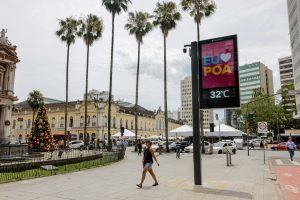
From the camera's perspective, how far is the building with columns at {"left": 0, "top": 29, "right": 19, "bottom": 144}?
25500mm

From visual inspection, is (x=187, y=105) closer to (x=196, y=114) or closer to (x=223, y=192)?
(x=196, y=114)

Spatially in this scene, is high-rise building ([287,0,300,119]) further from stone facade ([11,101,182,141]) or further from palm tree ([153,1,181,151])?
stone facade ([11,101,182,141])

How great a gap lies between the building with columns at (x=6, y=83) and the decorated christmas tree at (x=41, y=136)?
240 cm

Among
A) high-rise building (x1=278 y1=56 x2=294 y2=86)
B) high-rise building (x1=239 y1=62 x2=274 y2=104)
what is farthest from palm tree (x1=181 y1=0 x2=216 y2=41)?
high-rise building (x1=239 y1=62 x2=274 y2=104)

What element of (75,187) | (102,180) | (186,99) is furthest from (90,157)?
(186,99)

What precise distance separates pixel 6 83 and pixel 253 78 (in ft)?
480

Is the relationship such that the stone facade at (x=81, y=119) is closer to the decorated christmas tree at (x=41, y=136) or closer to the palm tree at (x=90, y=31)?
the palm tree at (x=90, y=31)

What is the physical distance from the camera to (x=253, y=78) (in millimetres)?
154000

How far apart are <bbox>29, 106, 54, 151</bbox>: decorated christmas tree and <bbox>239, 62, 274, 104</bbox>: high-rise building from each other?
137723 mm

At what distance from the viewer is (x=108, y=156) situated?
21156 mm

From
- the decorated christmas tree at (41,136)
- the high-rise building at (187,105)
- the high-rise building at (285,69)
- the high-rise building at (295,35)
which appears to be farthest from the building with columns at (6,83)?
the high-rise building at (187,105)

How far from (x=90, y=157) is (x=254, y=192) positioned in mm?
14265

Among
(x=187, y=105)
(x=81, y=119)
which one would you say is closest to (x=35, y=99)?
(x=81, y=119)

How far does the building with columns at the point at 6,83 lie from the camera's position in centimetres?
2550
